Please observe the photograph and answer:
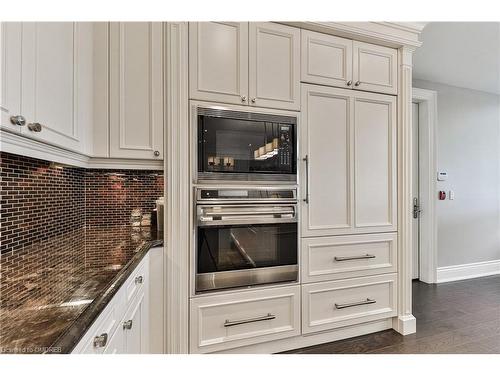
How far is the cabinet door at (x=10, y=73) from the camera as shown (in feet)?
2.79

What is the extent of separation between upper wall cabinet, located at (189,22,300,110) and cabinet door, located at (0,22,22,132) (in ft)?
2.89

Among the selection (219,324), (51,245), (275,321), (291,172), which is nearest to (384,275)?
(275,321)

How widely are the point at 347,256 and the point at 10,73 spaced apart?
6.83 feet

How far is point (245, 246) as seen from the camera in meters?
1.79

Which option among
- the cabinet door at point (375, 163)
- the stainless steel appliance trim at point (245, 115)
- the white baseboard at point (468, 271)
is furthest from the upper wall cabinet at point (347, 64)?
the white baseboard at point (468, 271)

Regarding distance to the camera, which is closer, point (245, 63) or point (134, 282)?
point (134, 282)

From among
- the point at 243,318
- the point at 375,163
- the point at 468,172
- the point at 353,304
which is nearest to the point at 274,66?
the point at 375,163

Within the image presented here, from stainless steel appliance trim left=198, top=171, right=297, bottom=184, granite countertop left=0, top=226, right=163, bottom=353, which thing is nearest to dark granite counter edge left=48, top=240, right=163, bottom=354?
granite countertop left=0, top=226, right=163, bottom=353

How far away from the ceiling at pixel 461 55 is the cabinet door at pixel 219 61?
1693mm

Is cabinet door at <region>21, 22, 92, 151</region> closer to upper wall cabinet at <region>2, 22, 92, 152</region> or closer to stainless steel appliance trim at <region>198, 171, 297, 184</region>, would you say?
upper wall cabinet at <region>2, 22, 92, 152</region>

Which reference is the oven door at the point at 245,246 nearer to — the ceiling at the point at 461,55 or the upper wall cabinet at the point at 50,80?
the upper wall cabinet at the point at 50,80

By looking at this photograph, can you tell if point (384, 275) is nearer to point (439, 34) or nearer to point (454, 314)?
point (454, 314)

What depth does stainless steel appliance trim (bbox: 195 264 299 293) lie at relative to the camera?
1702 mm

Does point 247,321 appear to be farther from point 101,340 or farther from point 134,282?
point 101,340
